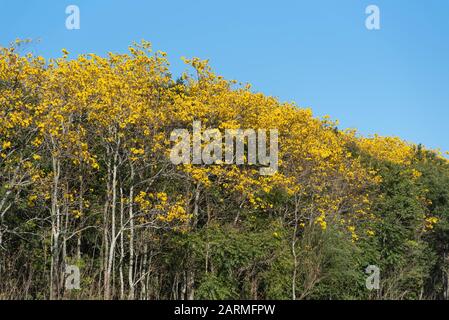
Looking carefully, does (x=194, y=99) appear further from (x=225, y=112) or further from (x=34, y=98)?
(x=34, y=98)

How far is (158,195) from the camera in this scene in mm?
20875

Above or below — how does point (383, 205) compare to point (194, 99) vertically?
below

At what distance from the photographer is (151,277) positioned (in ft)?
84.7

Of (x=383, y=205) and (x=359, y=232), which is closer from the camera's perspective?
(x=359, y=232)

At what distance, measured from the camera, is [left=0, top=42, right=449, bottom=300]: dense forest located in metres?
19.9

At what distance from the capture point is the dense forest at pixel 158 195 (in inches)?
782

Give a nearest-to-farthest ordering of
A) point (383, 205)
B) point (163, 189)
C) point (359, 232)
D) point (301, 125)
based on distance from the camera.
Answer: point (163, 189)
point (301, 125)
point (359, 232)
point (383, 205)

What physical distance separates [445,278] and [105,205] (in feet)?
115

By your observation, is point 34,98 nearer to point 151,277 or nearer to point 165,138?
point 165,138

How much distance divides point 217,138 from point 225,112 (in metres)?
1.81

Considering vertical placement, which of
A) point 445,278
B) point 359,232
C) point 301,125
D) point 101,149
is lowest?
point 445,278

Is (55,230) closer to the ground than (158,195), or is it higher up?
closer to the ground

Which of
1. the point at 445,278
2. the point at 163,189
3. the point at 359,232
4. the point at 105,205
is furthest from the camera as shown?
the point at 445,278

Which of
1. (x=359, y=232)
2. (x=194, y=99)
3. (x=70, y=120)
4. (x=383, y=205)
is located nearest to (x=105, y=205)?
(x=70, y=120)
